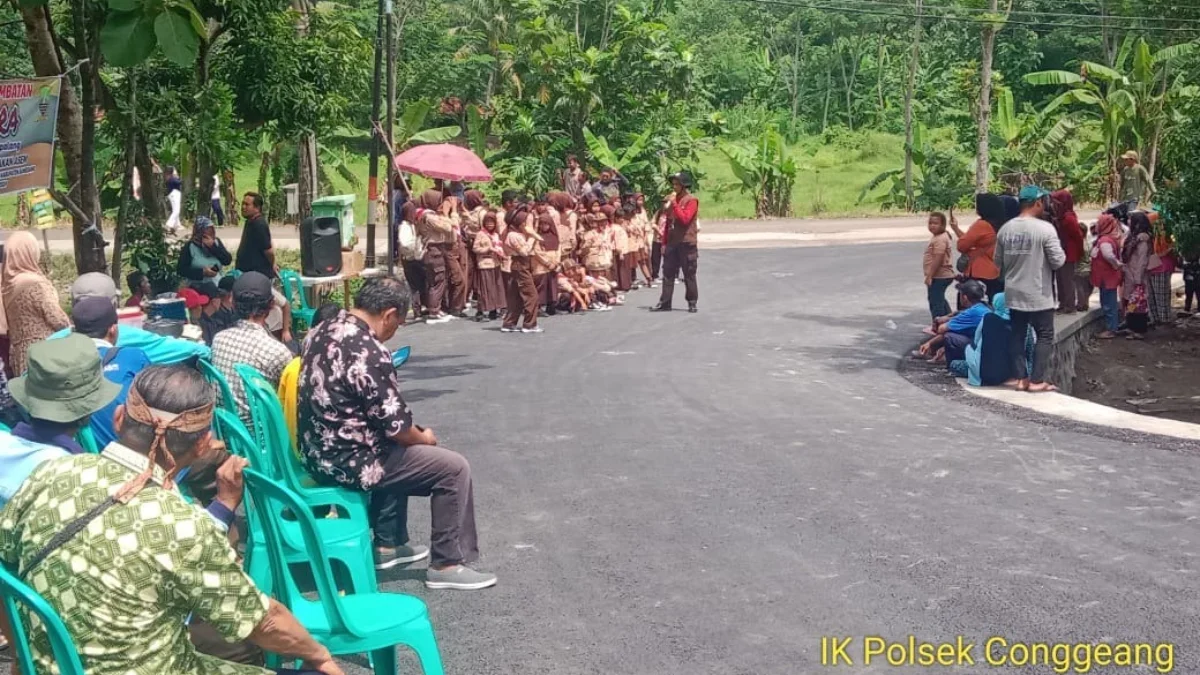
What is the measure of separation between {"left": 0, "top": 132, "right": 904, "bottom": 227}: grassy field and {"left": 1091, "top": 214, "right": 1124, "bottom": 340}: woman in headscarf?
17.1 meters

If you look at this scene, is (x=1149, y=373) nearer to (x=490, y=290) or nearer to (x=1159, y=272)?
(x=1159, y=272)

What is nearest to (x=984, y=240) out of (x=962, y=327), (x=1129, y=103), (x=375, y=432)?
(x=962, y=327)

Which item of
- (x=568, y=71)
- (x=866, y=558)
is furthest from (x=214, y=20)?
(x=568, y=71)

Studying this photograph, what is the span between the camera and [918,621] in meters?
5.83

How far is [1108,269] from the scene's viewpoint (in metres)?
15.7

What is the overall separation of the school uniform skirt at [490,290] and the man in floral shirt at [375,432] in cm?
1079

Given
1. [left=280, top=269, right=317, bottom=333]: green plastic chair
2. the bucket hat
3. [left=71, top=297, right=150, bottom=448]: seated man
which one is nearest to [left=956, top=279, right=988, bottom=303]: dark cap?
[left=280, top=269, right=317, bottom=333]: green plastic chair

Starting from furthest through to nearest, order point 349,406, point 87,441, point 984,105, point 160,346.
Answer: point 984,105 < point 160,346 < point 349,406 < point 87,441

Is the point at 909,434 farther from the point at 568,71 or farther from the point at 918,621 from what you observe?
the point at 568,71

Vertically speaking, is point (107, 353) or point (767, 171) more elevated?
point (767, 171)

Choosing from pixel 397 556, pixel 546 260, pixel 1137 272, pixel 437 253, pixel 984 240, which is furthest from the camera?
pixel 437 253

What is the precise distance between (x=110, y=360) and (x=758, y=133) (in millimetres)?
36859

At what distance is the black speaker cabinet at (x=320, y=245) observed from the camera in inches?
584

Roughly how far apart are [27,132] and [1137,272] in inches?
480
